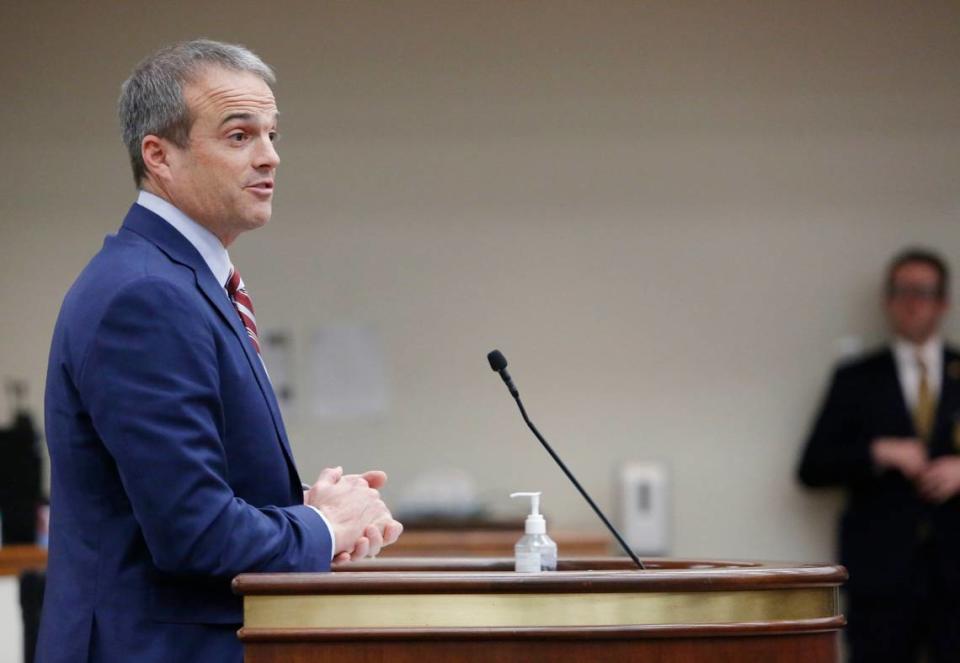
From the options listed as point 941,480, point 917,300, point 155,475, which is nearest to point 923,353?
point 917,300

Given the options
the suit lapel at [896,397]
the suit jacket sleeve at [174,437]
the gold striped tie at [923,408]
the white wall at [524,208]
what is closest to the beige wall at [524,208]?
the white wall at [524,208]

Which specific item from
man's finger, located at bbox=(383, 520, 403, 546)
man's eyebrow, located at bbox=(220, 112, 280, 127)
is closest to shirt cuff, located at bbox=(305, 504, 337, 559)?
man's finger, located at bbox=(383, 520, 403, 546)

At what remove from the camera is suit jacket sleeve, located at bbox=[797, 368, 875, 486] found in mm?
5965

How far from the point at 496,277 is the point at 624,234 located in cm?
55

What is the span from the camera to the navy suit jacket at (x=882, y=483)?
578 centimetres

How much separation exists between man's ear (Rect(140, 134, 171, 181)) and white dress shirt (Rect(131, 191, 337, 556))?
38 mm

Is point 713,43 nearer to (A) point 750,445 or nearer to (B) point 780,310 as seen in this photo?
(B) point 780,310

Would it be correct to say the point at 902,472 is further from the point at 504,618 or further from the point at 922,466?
the point at 504,618

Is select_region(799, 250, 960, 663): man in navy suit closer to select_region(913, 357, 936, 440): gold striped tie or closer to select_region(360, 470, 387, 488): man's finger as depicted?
select_region(913, 357, 936, 440): gold striped tie

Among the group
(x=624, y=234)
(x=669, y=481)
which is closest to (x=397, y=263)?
(x=624, y=234)

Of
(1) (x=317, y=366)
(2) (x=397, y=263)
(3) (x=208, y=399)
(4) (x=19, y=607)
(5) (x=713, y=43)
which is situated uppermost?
(5) (x=713, y=43)

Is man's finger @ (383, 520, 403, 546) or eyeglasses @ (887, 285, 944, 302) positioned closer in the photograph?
man's finger @ (383, 520, 403, 546)

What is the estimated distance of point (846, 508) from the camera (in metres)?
6.15

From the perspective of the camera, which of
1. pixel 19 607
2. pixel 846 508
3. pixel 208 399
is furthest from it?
pixel 846 508
